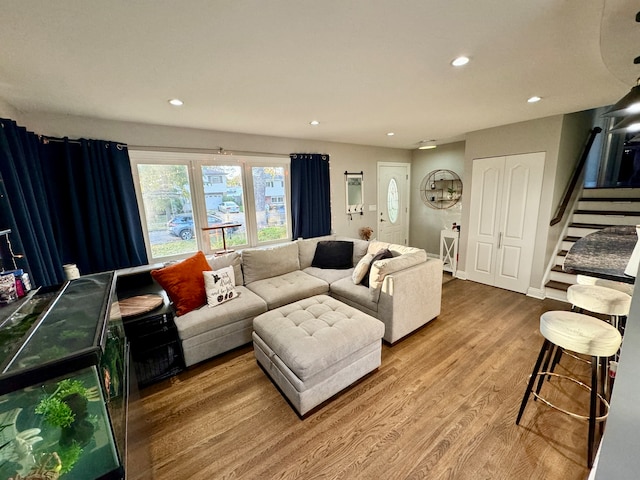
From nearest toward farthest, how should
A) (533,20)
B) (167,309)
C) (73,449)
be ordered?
(73,449)
(533,20)
(167,309)

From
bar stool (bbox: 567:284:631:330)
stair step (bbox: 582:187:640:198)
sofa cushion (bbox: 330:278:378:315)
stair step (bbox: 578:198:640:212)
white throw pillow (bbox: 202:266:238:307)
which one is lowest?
sofa cushion (bbox: 330:278:378:315)

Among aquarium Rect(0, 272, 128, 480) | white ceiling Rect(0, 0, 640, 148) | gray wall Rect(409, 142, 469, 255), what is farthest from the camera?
gray wall Rect(409, 142, 469, 255)

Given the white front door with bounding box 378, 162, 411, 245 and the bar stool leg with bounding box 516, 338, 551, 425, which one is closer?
the bar stool leg with bounding box 516, 338, 551, 425

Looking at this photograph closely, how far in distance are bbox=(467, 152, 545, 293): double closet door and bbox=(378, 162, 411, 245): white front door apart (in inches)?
67.2

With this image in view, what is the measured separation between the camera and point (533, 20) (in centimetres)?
129

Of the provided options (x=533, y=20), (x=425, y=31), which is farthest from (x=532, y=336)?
(x=425, y=31)

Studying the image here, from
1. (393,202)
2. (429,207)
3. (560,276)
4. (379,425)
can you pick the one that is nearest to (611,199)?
(560,276)

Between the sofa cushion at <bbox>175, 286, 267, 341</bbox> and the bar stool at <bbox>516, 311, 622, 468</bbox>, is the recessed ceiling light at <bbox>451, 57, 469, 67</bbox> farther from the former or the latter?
the sofa cushion at <bbox>175, 286, 267, 341</bbox>

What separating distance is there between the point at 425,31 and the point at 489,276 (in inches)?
148

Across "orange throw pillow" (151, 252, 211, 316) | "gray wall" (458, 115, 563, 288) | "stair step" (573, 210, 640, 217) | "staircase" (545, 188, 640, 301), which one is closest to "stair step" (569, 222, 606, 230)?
"staircase" (545, 188, 640, 301)

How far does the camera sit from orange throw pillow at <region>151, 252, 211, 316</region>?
240cm

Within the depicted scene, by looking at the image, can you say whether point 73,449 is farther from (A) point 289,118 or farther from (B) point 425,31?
(A) point 289,118

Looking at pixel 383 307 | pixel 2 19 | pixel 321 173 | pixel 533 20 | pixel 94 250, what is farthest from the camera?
pixel 321 173

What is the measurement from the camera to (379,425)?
1712 millimetres
